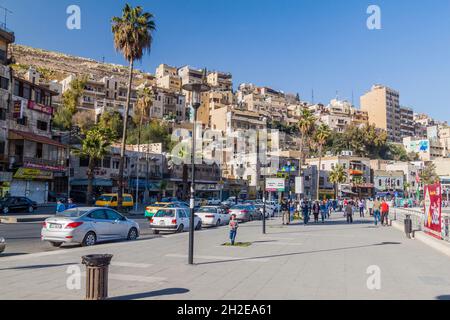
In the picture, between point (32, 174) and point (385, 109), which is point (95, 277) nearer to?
point (32, 174)

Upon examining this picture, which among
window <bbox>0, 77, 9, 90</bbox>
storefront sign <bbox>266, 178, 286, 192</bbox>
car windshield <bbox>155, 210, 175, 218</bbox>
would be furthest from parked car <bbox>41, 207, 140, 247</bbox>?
window <bbox>0, 77, 9, 90</bbox>

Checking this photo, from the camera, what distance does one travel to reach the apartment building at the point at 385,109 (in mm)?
169250

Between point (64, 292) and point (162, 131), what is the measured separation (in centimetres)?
8044

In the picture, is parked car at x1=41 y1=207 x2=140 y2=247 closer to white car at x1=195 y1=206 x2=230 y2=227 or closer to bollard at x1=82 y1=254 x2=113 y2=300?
bollard at x1=82 y1=254 x2=113 y2=300

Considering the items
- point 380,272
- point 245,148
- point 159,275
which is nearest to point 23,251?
point 159,275

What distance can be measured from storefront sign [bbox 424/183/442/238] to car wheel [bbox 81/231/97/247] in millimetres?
14157

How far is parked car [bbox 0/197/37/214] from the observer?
3353 centimetres

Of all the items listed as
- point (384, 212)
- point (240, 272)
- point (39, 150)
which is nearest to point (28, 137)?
point (39, 150)

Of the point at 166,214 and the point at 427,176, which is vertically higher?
the point at 427,176

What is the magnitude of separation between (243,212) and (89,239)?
19163 mm

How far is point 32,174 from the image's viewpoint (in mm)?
43625

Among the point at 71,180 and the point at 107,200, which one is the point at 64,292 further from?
the point at 71,180

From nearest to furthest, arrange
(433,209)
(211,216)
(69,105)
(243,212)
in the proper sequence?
1. (433,209)
2. (211,216)
3. (243,212)
4. (69,105)

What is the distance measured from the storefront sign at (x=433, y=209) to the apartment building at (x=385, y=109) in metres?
158
